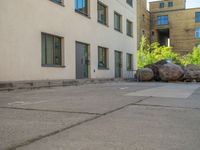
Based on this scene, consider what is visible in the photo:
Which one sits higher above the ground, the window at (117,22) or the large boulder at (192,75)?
the window at (117,22)

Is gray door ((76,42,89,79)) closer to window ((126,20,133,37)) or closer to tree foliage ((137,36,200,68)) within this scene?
window ((126,20,133,37))

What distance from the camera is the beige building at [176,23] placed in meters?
50.4

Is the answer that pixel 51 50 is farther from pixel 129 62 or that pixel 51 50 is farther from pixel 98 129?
pixel 129 62

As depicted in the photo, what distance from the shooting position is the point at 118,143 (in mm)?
2916

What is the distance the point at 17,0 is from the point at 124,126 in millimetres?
8434

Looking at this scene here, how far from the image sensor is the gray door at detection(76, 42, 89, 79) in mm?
15203

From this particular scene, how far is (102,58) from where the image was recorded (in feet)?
62.2

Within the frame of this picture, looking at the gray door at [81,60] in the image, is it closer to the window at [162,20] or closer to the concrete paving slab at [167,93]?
the concrete paving slab at [167,93]

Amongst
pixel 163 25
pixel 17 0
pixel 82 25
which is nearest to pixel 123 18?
pixel 82 25

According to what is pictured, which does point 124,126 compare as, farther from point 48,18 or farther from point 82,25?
point 82,25

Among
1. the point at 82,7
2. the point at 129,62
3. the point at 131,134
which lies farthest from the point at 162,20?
the point at 131,134

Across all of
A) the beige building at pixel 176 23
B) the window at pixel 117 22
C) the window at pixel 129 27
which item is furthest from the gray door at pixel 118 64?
the beige building at pixel 176 23

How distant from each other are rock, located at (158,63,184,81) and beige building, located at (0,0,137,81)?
339cm

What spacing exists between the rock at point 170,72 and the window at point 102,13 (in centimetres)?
556
